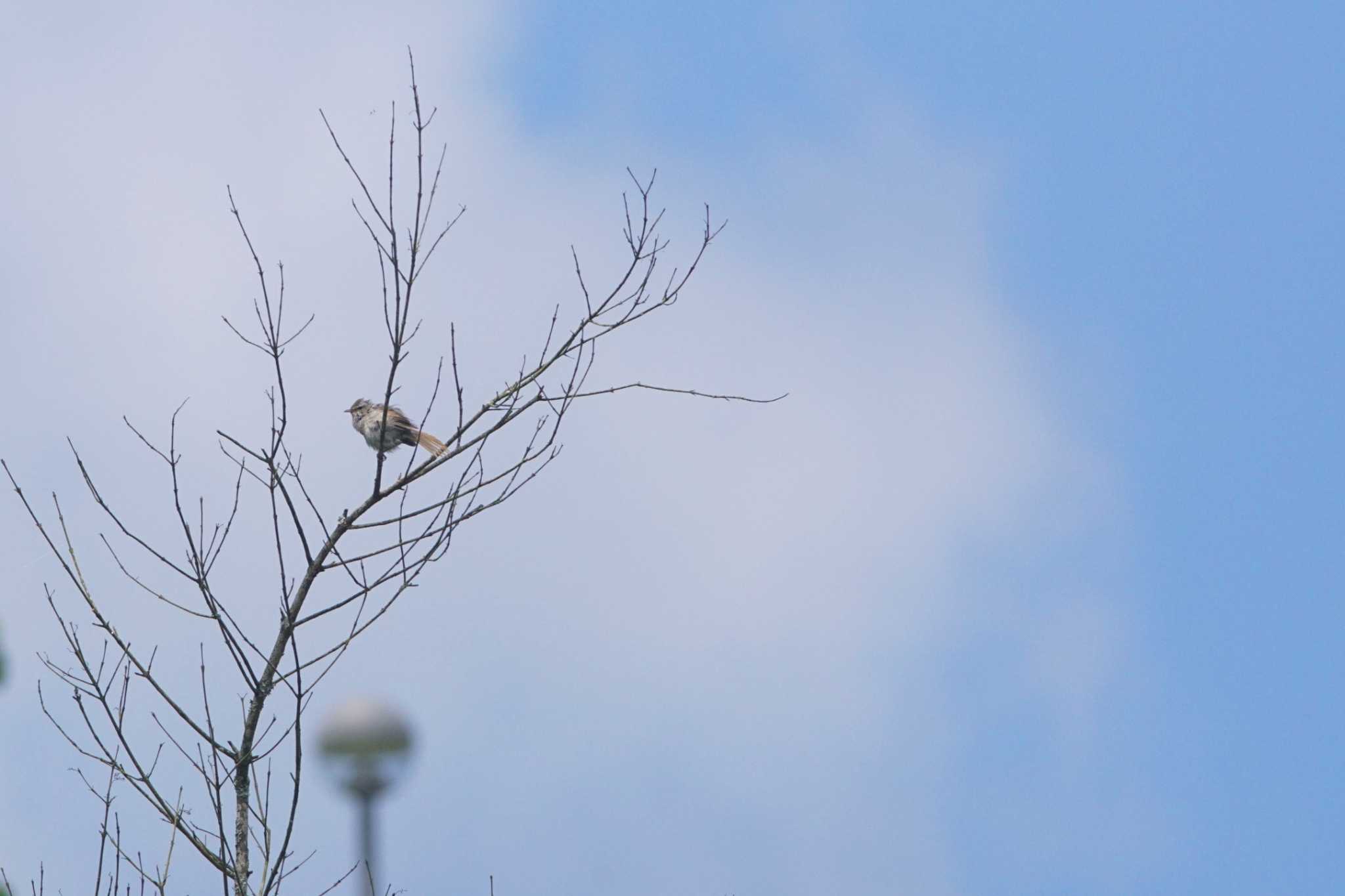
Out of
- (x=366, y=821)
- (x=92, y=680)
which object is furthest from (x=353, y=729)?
(x=92, y=680)

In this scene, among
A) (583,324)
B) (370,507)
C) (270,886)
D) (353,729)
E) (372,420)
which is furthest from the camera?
(372,420)

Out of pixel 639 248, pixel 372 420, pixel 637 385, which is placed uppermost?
pixel 372 420

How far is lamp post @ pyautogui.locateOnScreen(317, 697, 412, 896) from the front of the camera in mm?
8336

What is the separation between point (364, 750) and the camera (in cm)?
835

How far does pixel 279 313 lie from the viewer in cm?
505

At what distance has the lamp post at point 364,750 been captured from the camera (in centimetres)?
834

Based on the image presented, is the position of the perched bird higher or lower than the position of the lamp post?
higher

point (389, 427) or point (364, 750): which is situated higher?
point (389, 427)

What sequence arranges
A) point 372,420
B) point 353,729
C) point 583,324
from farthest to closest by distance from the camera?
point 372,420, point 353,729, point 583,324

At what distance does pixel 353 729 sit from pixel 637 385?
3555 millimetres

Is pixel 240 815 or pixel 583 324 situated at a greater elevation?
pixel 583 324

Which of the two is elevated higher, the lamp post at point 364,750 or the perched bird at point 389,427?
the perched bird at point 389,427

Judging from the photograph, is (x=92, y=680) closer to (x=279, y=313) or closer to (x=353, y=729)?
(x=279, y=313)

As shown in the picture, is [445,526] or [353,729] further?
[353,729]
